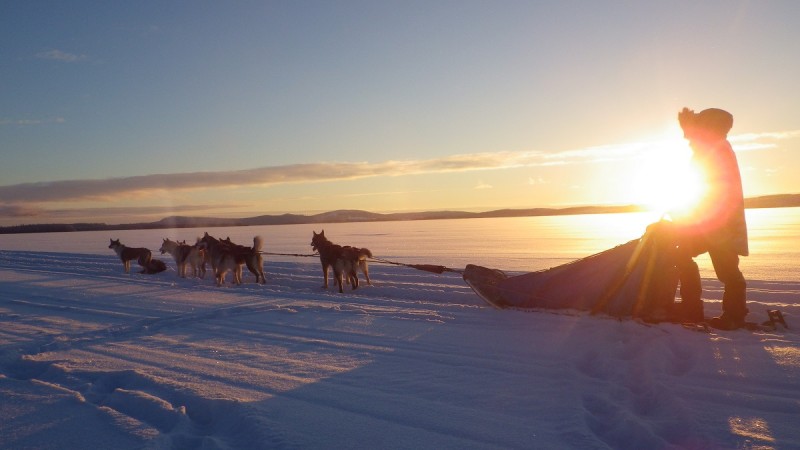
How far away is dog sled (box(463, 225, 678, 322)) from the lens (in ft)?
20.6

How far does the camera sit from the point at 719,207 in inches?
229

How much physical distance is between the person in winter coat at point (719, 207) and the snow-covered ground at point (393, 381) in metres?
0.51

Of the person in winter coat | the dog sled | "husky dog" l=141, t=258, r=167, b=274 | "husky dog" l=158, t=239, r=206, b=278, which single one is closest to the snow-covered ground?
the dog sled

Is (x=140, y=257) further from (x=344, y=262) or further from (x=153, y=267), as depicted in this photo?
(x=344, y=262)

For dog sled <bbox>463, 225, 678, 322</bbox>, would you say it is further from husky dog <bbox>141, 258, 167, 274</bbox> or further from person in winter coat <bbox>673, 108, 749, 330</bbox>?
husky dog <bbox>141, 258, 167, 274</bbox>

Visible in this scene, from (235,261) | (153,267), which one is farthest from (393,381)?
(153,267)

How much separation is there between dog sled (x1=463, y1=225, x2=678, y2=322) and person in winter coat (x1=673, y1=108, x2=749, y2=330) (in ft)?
1.55

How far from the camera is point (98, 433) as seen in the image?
3.45 meters

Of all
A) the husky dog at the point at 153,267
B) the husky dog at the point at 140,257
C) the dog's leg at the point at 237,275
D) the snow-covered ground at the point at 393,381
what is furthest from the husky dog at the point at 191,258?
the snow-covered ground at the point at 393,381

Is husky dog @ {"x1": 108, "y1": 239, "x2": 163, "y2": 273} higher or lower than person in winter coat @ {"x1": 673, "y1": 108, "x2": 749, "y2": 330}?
lower

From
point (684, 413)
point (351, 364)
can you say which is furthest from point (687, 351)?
point (351, 364)

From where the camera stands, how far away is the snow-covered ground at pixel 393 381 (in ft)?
11.0

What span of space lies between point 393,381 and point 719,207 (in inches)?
161

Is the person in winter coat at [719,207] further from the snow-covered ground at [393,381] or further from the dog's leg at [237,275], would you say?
the dog's leg at [237,275]
